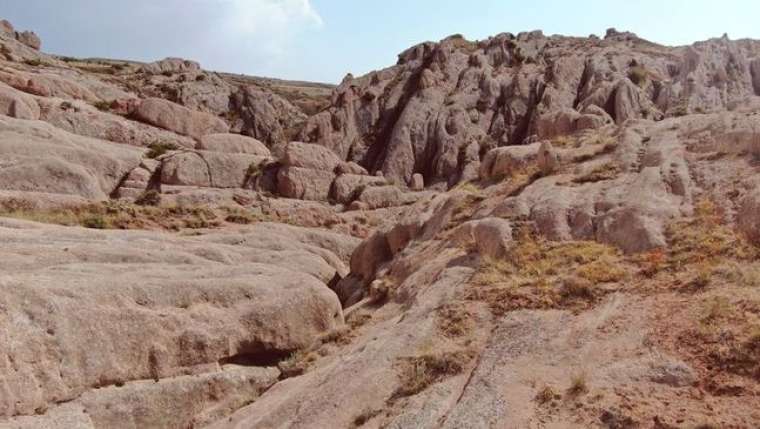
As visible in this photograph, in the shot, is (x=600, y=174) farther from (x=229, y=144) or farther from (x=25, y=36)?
(x=25, y=36)

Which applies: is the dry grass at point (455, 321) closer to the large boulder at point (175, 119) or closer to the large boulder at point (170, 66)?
the large boulder at point (175, 119)

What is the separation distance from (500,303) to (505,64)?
→ 67.7m

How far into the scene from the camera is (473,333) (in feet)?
47.4

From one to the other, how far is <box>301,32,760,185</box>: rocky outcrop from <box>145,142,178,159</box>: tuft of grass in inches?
985

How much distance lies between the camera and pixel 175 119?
157ft

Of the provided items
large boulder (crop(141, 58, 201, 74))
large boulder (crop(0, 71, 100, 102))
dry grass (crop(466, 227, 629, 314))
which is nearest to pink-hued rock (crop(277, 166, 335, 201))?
large boulder (crop(0, 71, 100, 102))

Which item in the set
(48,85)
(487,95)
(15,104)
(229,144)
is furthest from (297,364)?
(487,95)

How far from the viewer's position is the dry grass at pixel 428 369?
12.8 metres

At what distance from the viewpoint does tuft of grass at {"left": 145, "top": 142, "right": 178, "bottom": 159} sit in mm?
40322

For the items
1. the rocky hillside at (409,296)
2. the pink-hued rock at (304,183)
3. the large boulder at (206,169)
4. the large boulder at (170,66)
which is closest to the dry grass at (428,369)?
the rocky hillside at (409,296)

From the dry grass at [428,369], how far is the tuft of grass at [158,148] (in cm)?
3190

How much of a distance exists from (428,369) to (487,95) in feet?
203

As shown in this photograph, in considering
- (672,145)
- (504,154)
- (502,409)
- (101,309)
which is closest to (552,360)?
(502,409)

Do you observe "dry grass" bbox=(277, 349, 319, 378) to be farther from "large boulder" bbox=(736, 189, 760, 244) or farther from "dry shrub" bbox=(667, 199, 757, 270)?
"large boulder" bbox=(736, 189, 760, 244)
